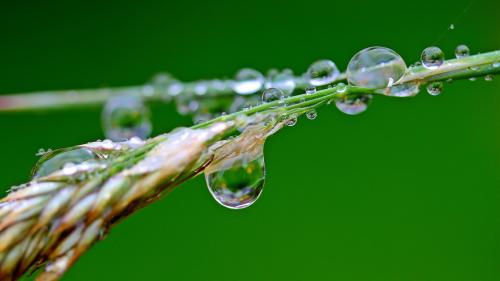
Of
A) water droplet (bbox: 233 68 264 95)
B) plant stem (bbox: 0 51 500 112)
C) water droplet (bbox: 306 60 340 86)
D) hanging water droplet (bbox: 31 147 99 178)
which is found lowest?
hanging water droplet (bbox: 31 147 99 178)

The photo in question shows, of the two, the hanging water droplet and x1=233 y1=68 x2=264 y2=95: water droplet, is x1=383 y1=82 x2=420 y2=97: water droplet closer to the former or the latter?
x1=233 y1=68 x2=264 y2=95: water droplet

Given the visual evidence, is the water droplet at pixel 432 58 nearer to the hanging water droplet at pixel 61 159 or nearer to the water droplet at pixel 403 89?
the water droplet at pixel 403 89

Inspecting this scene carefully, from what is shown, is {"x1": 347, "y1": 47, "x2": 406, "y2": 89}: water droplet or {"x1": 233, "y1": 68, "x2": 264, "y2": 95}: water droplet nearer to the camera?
{"x1": 347, "y1": 47, "x2": 406, "y2": 89}: water droplet

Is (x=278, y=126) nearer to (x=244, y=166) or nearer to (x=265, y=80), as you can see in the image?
(x=244, y=166)

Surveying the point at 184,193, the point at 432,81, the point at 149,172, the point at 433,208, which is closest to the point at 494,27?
the point at 433,208

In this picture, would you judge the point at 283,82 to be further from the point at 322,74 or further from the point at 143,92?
the point at 143,92

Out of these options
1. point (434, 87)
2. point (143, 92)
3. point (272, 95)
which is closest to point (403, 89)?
point (434, 87)

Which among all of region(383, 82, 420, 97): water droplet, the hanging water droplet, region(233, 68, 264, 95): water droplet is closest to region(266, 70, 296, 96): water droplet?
region(233, 68, 264, 95): water droplet

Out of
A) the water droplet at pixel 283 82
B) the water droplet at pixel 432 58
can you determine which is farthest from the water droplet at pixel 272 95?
the water droplet at pixel 432 58
